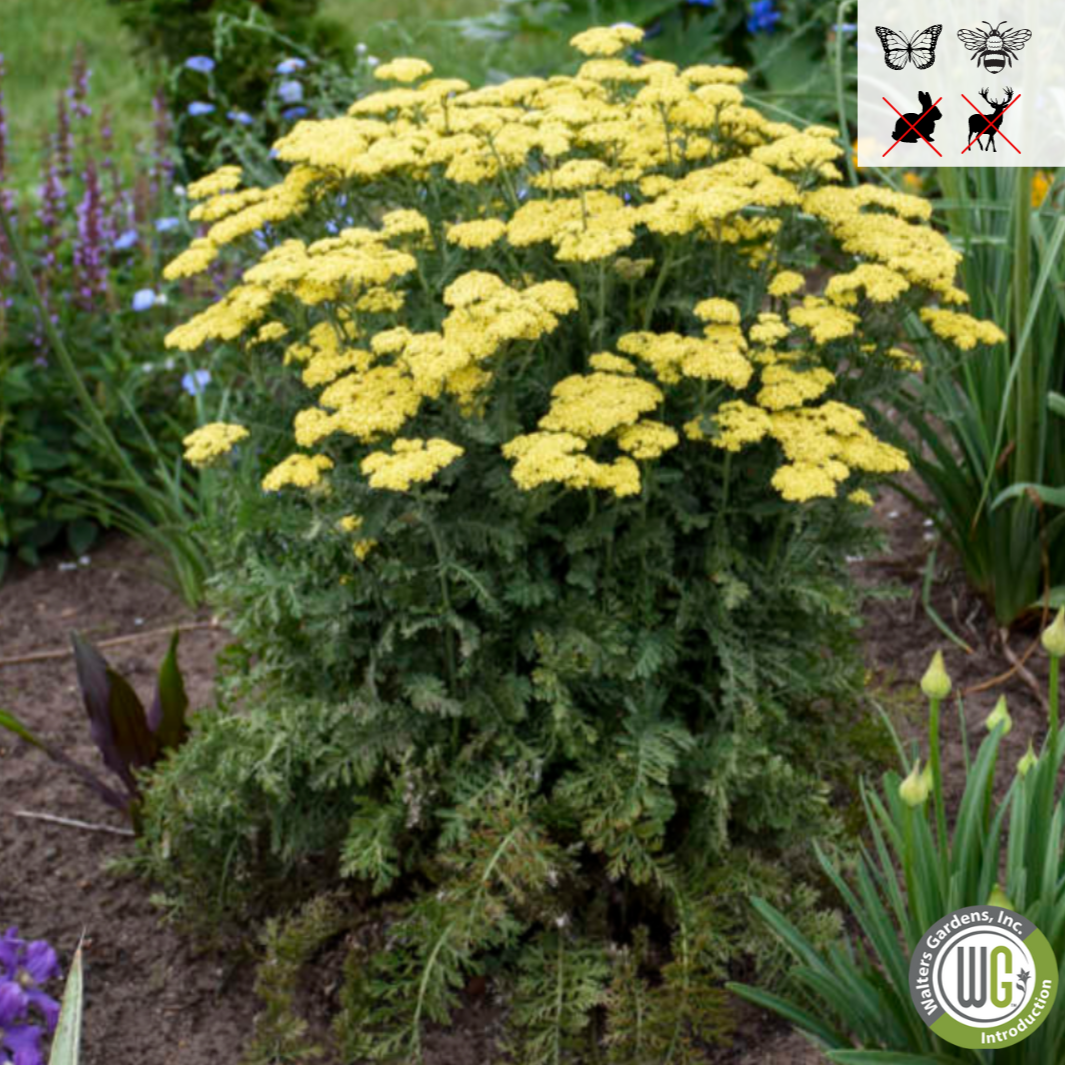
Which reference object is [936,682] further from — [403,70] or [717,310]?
[403,70]

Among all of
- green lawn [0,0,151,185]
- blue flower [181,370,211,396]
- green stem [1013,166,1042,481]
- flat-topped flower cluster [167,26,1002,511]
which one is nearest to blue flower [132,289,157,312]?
blue flower [181,370,211,396]

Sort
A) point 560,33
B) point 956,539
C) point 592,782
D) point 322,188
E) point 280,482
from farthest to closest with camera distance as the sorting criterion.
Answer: point 560,33
point 956,539
point 322,188
point 592,782
point 280,482

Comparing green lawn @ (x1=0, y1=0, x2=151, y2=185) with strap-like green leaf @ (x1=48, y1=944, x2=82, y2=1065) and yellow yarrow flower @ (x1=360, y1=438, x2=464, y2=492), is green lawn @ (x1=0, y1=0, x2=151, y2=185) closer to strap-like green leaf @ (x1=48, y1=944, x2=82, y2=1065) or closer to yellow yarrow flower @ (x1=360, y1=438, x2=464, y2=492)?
yellow yarrow flower @ (x1=360, y1=438, x2=464, y2=492)

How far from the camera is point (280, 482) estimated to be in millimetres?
2115

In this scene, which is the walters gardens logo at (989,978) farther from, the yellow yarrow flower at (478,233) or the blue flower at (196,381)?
the blue flower at (196,381)

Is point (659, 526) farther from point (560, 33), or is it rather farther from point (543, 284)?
point (560, 33)

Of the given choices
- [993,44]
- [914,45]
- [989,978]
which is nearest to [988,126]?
[993,44]

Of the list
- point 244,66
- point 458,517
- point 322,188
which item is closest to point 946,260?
point 458,517

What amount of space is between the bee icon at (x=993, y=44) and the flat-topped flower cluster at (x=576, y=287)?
0.83 m

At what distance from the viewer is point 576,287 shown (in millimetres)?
2375

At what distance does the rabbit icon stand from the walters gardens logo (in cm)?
209

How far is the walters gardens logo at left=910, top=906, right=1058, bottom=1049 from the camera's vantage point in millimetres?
1707

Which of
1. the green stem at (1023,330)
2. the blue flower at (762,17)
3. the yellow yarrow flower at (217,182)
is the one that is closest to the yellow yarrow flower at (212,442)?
the yellow yarrow flower at (217,182)

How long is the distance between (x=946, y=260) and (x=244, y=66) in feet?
12.2
